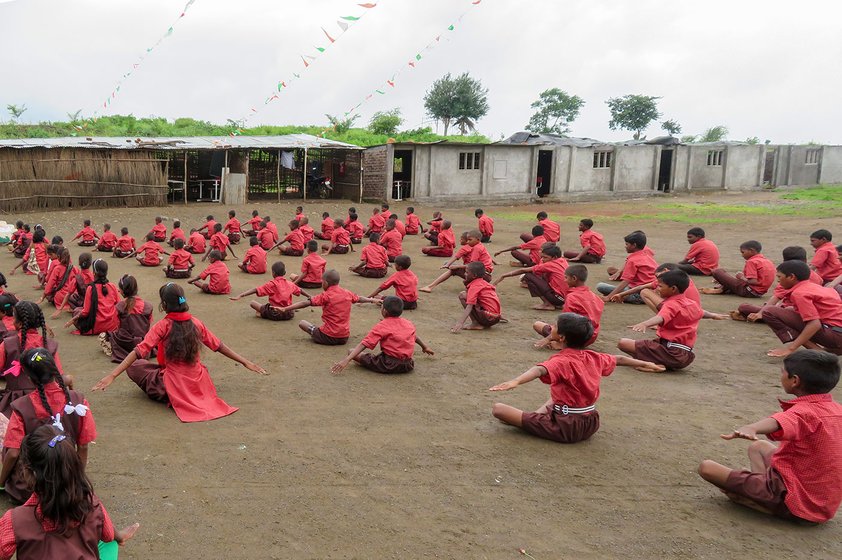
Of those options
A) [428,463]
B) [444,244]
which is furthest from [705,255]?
[428,463]

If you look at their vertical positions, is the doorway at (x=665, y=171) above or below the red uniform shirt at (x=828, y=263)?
above

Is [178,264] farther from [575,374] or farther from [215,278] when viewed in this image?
[575,374]

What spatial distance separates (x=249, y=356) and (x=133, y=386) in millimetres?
1470

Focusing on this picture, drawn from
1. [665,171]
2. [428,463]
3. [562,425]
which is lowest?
[428,463]

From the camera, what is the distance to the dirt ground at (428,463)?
3.88m

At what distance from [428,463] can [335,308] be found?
11.7ft

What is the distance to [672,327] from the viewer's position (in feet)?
23.4

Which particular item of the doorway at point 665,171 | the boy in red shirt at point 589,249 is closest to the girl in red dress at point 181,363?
the boy in red shirt at point 589,249

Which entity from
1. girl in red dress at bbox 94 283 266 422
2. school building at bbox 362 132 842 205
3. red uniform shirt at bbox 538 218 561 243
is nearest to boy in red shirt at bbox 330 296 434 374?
girl in red dress at bbox 94 283 266 422

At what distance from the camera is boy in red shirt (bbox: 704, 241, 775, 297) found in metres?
10.8

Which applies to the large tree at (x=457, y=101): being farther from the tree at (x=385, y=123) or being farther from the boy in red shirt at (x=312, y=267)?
the boy in red shirt at (x=312, y=267)

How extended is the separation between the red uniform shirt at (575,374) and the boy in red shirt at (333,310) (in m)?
3.50

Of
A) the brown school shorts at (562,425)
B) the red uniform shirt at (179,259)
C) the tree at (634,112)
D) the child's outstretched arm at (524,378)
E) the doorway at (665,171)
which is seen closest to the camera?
the child's outstretched arm at (524,378)

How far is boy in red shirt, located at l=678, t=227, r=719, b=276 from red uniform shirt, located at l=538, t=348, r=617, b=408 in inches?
296
